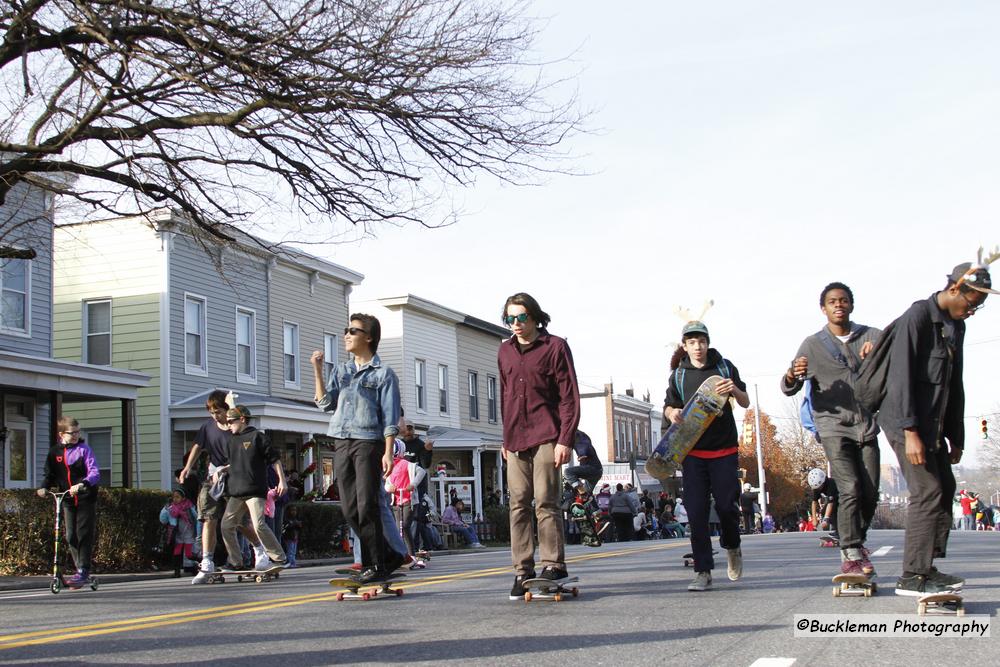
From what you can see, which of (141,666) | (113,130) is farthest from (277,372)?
(141,666)

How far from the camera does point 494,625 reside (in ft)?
21.2

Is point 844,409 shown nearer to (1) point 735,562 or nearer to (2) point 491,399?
(1) point 735,562

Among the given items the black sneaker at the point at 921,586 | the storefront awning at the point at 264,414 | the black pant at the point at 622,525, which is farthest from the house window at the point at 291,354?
the black sneaker at the point at 921,586

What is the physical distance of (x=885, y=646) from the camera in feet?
17.4

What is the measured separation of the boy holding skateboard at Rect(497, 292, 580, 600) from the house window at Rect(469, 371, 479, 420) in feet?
114

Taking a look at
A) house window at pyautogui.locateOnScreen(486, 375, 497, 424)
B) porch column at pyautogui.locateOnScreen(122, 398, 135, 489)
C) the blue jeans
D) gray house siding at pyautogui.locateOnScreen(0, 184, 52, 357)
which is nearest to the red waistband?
the blue jeans

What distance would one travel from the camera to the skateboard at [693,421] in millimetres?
7961

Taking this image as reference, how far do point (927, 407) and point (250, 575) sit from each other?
7.33 meters

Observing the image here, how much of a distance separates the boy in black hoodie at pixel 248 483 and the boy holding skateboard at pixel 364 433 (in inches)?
105

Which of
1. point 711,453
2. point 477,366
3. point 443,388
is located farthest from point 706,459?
point 477,366

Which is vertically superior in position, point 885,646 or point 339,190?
point 339,190

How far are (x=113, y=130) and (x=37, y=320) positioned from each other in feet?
35.3

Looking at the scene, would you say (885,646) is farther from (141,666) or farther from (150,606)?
(150,606)

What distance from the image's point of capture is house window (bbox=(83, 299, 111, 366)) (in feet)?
88.8
